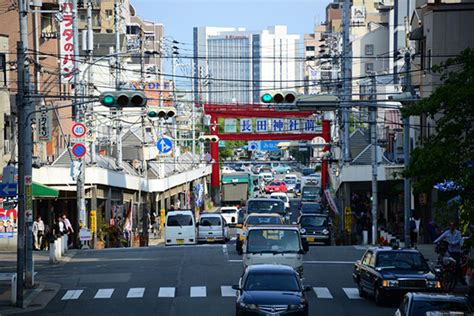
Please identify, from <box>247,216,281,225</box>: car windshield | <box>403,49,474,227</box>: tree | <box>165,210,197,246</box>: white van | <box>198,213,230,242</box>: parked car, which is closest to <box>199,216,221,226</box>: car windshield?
<box>198,213,230,242</box>: parked car

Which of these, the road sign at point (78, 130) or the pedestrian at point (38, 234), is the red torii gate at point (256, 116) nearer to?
the pedestrian at point (38, 234)

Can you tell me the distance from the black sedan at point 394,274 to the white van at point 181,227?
24.7 m

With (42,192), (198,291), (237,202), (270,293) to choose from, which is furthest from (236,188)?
(270,293)

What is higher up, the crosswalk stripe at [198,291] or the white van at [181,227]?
the crosswalk stripe at [198,291]

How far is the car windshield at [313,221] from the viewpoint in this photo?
170 ft

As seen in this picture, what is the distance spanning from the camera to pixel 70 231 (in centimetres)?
5191

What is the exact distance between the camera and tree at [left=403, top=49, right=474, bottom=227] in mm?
22656

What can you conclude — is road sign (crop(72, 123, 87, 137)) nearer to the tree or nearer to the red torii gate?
the tree

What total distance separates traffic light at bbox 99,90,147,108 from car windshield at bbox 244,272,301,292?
5.24 m

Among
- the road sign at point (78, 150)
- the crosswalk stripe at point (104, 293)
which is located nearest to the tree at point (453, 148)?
the crosswalk stripe at point (104, 293)

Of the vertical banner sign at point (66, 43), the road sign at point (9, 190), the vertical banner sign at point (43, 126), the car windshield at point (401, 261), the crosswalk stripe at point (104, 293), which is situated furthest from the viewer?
the vertical banner sign at point (66, 43)

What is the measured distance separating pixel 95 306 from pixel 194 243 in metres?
25.4

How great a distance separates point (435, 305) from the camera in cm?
1945

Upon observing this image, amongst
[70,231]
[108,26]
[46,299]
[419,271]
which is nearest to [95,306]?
[46,299]
